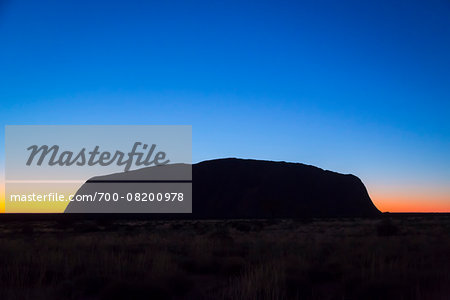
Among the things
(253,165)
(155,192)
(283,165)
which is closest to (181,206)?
(155,192)

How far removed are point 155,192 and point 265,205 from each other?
1797 inches

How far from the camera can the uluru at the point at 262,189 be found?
9950cm

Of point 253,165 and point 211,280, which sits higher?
point 253,165

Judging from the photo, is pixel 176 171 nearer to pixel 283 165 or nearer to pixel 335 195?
pixel 283 165

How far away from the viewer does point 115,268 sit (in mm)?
9836

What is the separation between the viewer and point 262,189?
334ft

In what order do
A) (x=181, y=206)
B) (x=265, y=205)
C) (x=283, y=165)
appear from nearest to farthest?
(x=265, y=205) < (x=181, y=206) < (x=283, y=165)

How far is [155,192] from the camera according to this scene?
109312mm

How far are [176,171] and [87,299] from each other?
358 feet

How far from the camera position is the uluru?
326 feet

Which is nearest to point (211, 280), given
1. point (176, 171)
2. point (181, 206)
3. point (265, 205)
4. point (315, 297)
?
point (315, 297)

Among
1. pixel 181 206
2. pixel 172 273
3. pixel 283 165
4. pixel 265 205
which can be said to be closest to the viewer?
pixel 172 273

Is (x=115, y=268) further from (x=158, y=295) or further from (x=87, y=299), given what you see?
(x=158, y=295)

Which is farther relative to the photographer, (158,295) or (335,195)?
(335,195)
